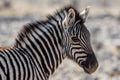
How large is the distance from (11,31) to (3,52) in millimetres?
17496

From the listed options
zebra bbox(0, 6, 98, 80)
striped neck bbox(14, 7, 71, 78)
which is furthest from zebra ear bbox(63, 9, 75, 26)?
striped neck bbox(14, 7, 71, 78)

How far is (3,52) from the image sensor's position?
7.40m

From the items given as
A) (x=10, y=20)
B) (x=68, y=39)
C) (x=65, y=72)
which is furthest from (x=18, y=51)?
(x=10, y=20)

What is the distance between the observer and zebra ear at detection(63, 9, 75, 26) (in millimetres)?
7781

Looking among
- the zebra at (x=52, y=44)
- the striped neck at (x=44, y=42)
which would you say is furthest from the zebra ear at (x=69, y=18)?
the striped neck at (x=44, y=42)

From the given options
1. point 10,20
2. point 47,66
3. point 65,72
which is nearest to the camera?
point 47,66

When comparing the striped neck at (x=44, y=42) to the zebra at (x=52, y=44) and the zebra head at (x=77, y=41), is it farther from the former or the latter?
the zebra head at (x=77, y=41)

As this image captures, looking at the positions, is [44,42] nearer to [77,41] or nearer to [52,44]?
[52,44]

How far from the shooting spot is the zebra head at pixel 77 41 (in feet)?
25.8

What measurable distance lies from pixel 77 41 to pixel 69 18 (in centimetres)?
37

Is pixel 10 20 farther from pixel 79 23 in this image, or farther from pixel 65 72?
pixel 79 23

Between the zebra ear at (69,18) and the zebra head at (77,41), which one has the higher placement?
the zebra ear at (69,18)

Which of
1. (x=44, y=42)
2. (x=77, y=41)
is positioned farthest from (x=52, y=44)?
(x=77, y=41)

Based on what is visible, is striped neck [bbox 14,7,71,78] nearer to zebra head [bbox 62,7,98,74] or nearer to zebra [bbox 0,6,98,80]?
zebra [bbox 0,6,98,80]
